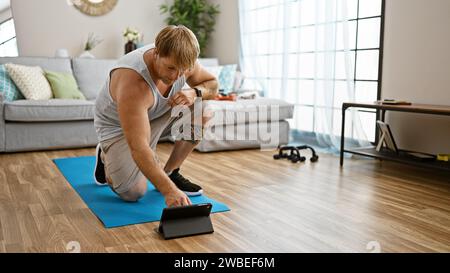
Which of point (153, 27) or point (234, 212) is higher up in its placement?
point (153, 27)

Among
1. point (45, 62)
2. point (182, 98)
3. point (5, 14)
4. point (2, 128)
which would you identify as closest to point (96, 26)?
point (5, 14)

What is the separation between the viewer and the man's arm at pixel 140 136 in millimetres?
1721

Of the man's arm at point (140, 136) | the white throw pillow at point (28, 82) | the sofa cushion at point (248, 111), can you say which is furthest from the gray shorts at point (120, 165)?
the white throw pillow at point (28, 82)

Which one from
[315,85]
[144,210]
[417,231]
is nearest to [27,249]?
[144,210]

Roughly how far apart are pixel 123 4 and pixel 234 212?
4.00m

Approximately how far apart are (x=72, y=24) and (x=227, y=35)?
5.80 ft

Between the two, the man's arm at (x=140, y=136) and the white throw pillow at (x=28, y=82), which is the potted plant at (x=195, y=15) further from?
the man's arm at (x=140, y=136)

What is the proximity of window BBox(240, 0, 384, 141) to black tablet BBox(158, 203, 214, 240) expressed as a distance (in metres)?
2.12

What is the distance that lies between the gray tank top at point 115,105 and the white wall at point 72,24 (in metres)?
3.17

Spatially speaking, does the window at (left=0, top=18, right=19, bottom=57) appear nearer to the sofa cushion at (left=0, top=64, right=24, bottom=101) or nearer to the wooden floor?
the sofa cushion at (left=0, top=64, right=24, bottom=101)

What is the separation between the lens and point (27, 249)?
1.65 meters

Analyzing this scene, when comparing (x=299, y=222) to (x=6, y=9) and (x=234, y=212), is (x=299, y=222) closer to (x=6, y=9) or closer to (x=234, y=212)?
(x=234, y=212)

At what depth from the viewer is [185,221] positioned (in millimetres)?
1827

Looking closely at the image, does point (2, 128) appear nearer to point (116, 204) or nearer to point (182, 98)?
point (116, 204)
